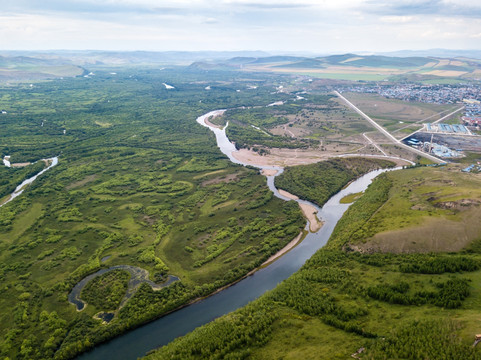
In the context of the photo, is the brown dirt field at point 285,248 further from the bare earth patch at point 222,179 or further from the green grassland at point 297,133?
the green grassland at point 297,133

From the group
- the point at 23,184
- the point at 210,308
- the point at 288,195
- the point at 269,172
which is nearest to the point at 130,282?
the point at 210,308

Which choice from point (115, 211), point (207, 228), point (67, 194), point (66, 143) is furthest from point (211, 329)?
point (66, 143)

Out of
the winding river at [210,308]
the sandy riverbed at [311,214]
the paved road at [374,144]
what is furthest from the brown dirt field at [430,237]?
the paved road at [374,144]

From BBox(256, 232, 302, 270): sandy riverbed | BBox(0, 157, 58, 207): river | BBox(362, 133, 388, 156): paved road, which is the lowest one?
BBox(256, 232, 302, 270): sandy riverbed

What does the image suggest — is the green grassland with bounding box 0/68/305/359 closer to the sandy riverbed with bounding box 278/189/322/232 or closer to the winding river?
the winding river

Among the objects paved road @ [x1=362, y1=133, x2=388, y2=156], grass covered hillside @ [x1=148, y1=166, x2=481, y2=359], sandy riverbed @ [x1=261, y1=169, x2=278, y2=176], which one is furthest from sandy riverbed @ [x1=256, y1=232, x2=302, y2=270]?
paved road @ [x1=362, y1=133, x2=388, y2=156]

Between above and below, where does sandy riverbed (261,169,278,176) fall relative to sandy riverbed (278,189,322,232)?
above

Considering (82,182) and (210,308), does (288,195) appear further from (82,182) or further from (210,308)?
(82,182)
